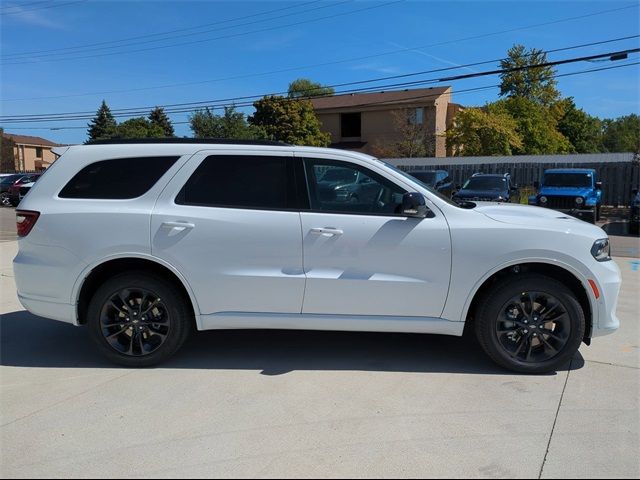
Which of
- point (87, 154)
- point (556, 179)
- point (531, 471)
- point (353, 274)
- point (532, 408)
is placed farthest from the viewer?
point (556, 179)

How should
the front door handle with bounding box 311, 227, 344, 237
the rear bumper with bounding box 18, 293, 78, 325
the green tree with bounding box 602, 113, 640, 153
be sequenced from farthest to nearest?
the green tree with bounding box 602, 113, 640, 153 → the rear bumper with bounding box 18, 293, 78, 325 → the front door handle with bounding box 311, 227, 344, 237

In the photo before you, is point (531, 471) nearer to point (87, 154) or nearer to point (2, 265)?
point (87, 154)

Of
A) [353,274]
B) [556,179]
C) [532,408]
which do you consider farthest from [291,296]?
[556,179]

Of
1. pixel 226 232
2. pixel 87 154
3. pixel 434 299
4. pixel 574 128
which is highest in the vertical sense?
pixel 574 128

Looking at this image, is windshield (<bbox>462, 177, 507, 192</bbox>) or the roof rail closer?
the roof rail

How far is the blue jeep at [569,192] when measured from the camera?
17312 mm

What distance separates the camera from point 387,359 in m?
4.75

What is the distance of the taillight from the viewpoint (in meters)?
Result: 4.42

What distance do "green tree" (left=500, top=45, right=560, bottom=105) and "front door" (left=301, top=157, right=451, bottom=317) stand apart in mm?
57909

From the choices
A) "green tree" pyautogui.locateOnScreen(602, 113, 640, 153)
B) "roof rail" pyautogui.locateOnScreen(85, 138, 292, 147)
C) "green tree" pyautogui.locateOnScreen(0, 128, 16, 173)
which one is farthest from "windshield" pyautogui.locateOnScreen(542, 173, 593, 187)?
"green tree" pyautogui.locateOnScreen(602, 113, 640, 153)

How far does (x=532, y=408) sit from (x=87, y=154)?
4179 millimetres

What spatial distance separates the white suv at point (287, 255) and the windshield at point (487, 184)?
48.6ft

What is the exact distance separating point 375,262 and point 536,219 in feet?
4.68

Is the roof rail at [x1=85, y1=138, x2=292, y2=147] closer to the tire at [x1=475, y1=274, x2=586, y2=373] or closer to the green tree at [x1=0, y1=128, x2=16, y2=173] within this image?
the tire at [x1=475, y1=274, x2=586, y2=373]
